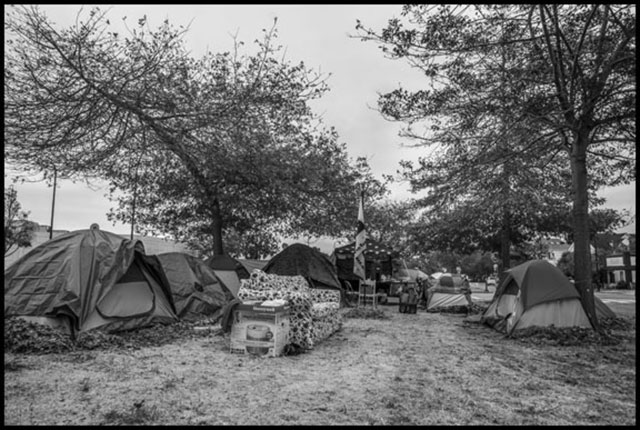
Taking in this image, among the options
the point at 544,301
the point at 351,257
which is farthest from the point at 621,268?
the point at 544,301

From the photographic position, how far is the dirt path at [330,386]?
370 centimetres

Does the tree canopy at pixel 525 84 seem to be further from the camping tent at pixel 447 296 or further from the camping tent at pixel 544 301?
the camping tent at pixel 447 296

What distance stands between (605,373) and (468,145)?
496 cm

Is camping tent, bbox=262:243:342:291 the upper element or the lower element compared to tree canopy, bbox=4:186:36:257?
lower

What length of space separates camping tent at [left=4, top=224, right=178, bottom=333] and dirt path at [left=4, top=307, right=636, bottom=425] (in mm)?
1332

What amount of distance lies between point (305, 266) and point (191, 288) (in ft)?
14.0

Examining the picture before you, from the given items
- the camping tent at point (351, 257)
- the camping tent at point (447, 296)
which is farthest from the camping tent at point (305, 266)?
the camping tent at point (447, 296)

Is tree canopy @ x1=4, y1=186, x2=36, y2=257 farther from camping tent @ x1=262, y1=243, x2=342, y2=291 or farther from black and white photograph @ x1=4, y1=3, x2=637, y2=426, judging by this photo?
camping tent @ x1=262, y1=243, x2=342, y2=291

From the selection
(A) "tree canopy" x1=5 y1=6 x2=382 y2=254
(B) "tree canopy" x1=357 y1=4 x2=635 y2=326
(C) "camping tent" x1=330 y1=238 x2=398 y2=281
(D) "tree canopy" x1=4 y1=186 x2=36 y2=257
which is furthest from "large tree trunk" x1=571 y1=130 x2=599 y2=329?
(D) "tree canopy" x1=4 y1=186 x2=36 y2=257

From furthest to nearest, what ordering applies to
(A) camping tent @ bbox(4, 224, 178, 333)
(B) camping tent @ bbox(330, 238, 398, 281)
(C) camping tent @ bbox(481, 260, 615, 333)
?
1. (B) camping tent @ bbox(330, 238, 398, 281)
2. (C) camping tent @ bbox(481, 260, 615, 333)
3. (A) camping tent @ bbox(4, 224, 178, 333)

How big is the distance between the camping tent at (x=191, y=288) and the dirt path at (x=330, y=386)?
2.65 m

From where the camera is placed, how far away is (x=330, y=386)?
184 inches

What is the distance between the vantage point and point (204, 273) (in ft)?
36.2

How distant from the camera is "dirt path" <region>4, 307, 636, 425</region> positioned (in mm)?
3701
